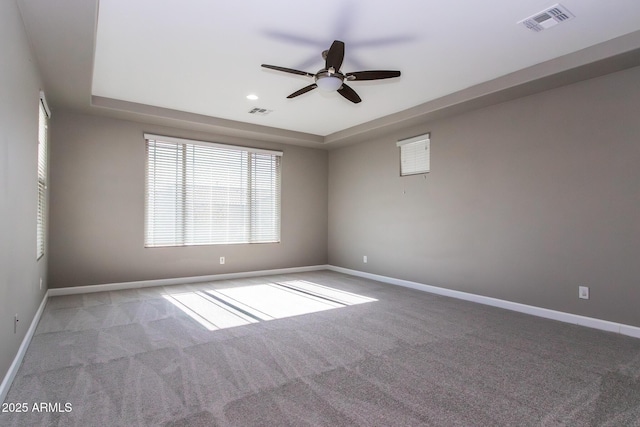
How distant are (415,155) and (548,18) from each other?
2849 millimetres

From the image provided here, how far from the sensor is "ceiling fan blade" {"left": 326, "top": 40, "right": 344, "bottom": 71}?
2818 mm

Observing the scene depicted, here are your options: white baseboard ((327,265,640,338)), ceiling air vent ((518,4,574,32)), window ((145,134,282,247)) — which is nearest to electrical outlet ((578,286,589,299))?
white baseboard ((327,265,640,338))

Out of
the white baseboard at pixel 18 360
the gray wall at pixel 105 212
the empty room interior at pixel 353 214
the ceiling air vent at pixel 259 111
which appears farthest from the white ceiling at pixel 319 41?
the white baseboard at pixel 18 360

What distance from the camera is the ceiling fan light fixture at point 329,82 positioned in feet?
10.7

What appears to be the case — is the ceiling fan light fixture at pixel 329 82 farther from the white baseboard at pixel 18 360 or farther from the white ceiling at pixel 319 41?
the white baseboard at pixel 18 360

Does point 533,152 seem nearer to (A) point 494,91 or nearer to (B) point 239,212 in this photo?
(A) point 494,91

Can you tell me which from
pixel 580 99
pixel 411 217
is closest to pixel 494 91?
pixel 580 99

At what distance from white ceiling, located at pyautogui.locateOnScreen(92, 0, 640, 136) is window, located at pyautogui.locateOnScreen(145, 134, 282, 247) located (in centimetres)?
133

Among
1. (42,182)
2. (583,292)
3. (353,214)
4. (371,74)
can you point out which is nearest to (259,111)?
(371,74)

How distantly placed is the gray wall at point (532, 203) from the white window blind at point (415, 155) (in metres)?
0.12

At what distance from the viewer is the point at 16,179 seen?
2549 mm

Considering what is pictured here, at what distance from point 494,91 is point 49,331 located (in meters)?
5.17

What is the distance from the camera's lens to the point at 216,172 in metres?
→ 6.09

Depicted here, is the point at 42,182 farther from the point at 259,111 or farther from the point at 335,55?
the point at 335,55
